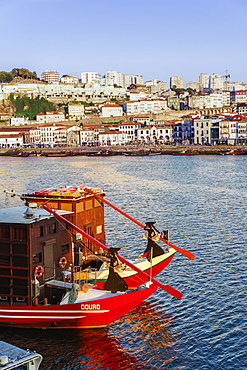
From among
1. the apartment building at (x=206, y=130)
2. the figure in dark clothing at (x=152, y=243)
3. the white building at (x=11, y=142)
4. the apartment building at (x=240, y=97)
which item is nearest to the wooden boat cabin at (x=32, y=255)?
the figure in dark clothing at (x=152, y=243)

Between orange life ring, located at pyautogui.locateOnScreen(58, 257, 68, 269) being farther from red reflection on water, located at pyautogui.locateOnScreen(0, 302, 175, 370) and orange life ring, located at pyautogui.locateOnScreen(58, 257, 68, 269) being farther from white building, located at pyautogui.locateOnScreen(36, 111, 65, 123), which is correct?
white building, located at pyautogui.locateOnScreen(36, 111, 65, 123)

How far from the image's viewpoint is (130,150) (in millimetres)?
107438

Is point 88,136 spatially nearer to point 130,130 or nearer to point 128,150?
point 130,130

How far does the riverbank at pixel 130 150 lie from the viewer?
98.3m

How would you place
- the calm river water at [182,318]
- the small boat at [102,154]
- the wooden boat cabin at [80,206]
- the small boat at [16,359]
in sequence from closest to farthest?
the small boat at [16,359] < the calm river water at [182,318] < the wooden boat cabin at [80,206] < the small boat at [102,154]

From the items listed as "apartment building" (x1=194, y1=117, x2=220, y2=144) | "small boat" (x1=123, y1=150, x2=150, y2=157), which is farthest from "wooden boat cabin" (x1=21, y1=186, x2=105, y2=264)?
"apartment building" (x1=194, y1=117, x2=220, y2=144)

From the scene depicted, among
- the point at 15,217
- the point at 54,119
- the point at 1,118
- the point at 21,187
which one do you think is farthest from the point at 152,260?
the point at 1,118

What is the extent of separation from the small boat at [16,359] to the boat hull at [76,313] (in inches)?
160

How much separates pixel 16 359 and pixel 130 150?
10012 cm

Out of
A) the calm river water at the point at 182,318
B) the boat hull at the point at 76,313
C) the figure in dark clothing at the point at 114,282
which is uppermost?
the figure in dark clothing at the point at 114,282

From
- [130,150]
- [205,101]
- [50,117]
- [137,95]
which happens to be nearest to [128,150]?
[130,150]

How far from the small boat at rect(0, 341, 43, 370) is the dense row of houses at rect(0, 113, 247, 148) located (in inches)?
3905

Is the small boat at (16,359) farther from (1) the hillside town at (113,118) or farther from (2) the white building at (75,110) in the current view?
(2) the white building at (75,110)

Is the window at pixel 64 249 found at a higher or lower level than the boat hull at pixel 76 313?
higher
